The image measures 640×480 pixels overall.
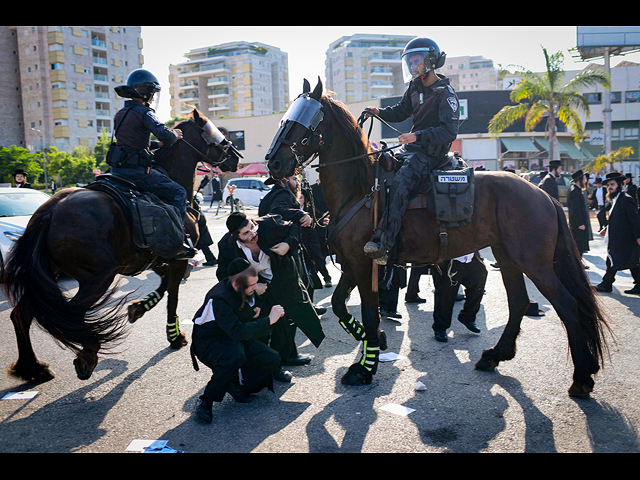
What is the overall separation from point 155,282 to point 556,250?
8027 millimetres

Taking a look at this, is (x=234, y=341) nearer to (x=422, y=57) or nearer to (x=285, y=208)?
(x=285, y=208)

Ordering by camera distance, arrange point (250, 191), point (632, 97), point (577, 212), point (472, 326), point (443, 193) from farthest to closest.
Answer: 1. point (632, 97)
2. point (250, 191)
3. point (577, 212)
4. point (472, 326)
5. point (443, 193)

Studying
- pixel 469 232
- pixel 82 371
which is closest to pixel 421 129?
pixel 469 232

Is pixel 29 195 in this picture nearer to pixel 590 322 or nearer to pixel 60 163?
pixel 590 322

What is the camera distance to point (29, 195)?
35.8 ft

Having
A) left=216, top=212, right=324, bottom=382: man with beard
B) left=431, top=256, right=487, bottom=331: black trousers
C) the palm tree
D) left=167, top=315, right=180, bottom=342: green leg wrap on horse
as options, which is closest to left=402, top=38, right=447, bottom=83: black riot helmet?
left=216, top=212, right=324, bottom=382: man with beard

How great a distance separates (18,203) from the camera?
10.4 m

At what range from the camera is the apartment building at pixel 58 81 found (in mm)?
78125

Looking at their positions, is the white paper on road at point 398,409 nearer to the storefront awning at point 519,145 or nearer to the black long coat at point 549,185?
the black long coat at point 549,185

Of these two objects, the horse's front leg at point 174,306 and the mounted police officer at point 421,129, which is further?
the horse's front leg at point 174,306

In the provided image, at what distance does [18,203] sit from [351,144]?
869 cm

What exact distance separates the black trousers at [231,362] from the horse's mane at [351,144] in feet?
6.03

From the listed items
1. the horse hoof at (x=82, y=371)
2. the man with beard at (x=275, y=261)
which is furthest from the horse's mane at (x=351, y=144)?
the horse hoof at (x=82, y=371)

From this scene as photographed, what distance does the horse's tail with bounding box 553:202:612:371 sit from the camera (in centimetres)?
437
